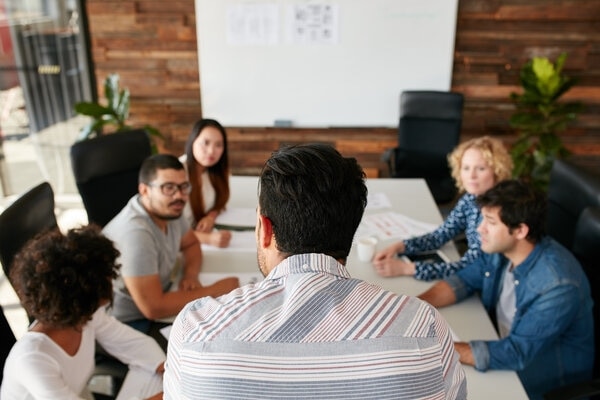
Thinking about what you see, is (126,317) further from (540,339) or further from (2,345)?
(540,339)

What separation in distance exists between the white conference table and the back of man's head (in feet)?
2.50

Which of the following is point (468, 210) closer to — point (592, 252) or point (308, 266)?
point (592, 252)

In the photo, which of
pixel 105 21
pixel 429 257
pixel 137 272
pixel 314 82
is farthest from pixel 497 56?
pixel 137 272

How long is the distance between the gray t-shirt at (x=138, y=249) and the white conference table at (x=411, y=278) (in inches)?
6.4

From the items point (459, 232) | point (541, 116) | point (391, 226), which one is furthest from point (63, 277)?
point (541, 116)

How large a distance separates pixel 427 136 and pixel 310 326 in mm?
3092

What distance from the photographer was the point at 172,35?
3.97 m

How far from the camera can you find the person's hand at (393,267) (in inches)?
77.0

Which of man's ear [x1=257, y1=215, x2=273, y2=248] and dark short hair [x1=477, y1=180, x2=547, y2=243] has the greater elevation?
man's ear [x1=257, y1=215, x2=273, y2=248]

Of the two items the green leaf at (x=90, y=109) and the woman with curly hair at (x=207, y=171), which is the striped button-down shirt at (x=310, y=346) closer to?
the woman with curly hair at (x=207, y=171)

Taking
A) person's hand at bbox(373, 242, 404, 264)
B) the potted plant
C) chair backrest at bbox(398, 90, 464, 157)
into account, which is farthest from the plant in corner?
the potted plant

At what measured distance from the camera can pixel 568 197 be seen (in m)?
2.07

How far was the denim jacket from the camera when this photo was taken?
1471 millimetres

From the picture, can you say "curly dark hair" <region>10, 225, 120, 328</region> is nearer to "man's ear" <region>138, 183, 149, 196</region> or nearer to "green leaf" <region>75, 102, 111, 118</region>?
"man's ear" <region>138, 183, 149, 196</region>
